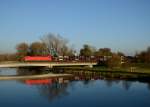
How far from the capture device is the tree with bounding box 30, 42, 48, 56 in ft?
322

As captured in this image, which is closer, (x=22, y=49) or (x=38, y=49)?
(x=38, y=49)

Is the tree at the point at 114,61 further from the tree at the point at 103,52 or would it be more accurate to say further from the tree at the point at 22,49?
the tree at the point at 22,49

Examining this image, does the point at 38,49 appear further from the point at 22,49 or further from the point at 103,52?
the point at 103,52

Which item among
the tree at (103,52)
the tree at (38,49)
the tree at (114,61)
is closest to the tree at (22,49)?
the tree at (38,49)

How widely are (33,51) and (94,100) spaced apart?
7192 cm

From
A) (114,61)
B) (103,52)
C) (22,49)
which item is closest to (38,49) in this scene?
(22,49)

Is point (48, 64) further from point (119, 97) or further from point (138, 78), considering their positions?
point (119, 97)

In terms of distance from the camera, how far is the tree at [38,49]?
322 feet

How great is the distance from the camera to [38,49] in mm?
98125

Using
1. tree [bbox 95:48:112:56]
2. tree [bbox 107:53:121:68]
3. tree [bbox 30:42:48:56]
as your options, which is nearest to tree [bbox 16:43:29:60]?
tree [bbox 30:42:48:56]

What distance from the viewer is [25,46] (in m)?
102

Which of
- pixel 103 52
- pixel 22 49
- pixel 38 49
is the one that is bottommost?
pixel 103 52

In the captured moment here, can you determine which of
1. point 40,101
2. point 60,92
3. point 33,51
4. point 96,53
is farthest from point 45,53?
point 40,101

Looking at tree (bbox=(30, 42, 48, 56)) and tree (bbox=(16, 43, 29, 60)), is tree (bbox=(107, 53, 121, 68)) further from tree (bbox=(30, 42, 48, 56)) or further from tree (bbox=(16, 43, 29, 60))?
tree (bbox=(16, 43, 29, 60))
